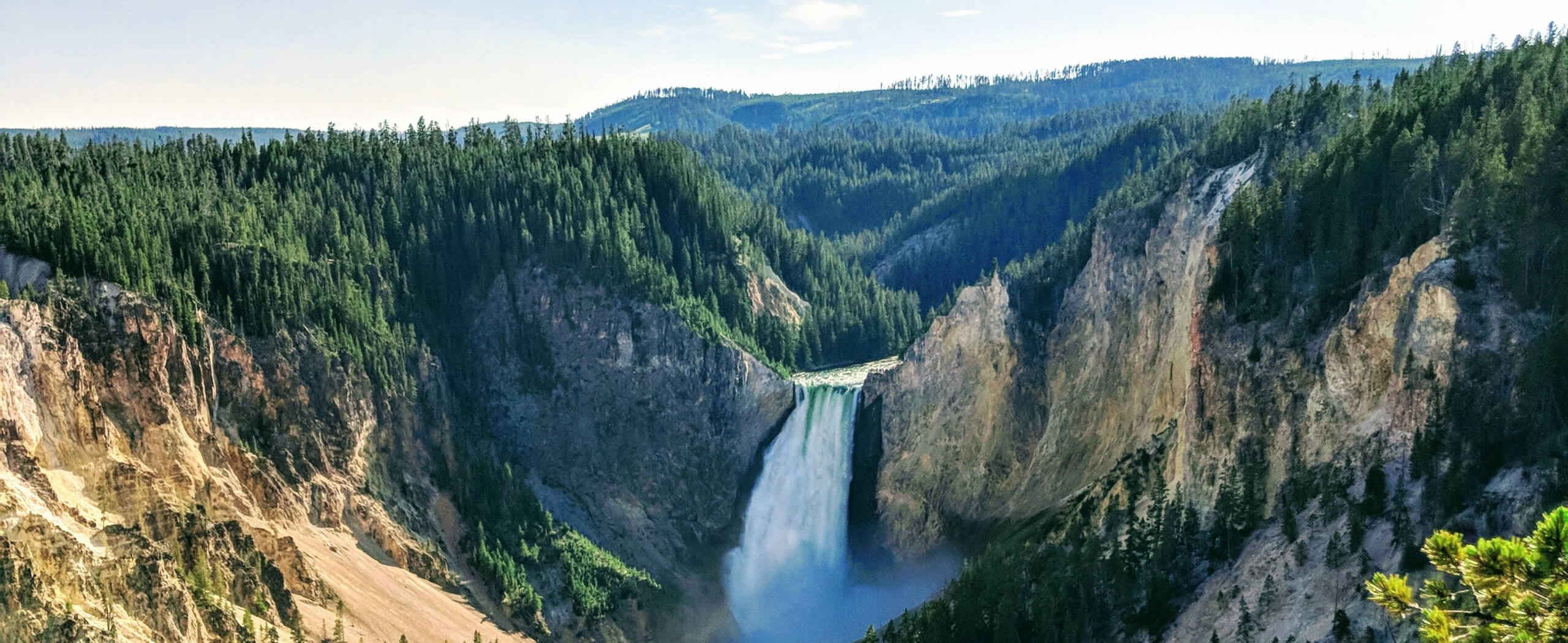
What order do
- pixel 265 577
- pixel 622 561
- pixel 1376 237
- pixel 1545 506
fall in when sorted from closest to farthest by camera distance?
pixel 1545 506
pixel 1376 237
pixel 265 577
pixel 622 561

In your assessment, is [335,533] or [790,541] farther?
[790,541]

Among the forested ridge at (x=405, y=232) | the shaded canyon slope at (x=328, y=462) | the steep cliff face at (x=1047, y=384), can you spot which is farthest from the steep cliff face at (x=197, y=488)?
the steep cliff face at (x=1047, y=384)

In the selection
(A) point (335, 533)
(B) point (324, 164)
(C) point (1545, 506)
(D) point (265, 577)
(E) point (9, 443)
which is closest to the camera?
(C) point (1545, 506)

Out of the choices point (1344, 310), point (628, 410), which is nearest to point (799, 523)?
point (628, 410)

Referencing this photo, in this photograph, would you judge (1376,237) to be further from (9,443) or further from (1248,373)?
(9,443)

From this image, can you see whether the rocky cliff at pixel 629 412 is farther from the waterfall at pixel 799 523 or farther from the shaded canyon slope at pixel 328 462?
the waterfall at pixel 799 523

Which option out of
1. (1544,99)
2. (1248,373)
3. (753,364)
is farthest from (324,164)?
(1544,99)

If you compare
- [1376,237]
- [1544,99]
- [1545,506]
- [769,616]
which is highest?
[1544,99]

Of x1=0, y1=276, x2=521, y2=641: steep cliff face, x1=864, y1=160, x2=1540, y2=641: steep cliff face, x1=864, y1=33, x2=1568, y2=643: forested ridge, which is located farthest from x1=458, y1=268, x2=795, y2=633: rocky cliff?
x1=864, y1=33, x2=1568, y2=643: forested ridge
